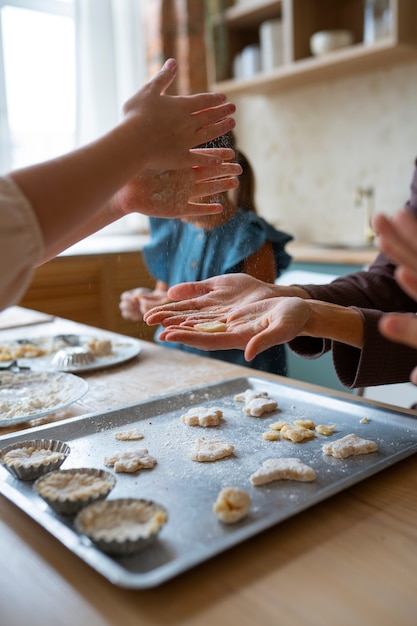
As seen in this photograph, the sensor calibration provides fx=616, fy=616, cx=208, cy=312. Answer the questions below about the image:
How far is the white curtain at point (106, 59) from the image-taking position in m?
2.85

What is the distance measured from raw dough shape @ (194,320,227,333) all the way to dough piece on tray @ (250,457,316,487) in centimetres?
19

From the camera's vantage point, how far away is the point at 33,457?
70 centimetres

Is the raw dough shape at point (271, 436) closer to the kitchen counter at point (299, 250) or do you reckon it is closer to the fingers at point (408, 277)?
the fingers at point (408, 277)

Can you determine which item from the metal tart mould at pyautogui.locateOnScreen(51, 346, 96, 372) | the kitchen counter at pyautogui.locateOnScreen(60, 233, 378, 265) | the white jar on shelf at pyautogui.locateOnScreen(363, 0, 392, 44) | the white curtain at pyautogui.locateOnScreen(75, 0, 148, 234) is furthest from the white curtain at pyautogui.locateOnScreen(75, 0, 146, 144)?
the metal tart mould at pyautogui.locateOnScreen(51, 346, 96, 372)

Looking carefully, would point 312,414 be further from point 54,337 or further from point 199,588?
point 54,337

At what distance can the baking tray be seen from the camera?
1.74ft

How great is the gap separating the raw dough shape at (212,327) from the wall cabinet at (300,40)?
1692mm

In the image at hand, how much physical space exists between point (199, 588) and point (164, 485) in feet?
0.55

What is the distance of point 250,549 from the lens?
0.56 meters

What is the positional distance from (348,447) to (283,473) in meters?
0.10

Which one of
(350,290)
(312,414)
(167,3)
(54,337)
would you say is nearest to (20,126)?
(167,3)

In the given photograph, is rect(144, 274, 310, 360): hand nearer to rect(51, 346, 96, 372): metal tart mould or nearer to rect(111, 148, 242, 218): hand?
rect(111, 148, 242, 218): hand

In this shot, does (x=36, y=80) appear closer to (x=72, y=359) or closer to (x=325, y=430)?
(x=72, y=359)

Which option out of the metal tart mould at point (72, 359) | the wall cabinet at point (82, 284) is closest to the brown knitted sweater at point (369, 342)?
the metal tart mould at point (72, 359)
